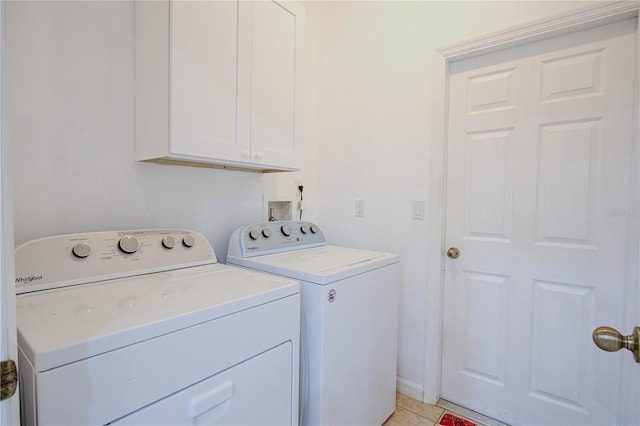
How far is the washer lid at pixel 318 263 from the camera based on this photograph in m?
1.35

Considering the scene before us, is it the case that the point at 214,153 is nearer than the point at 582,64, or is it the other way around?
the point at 214,153

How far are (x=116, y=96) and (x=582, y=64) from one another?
7.04 feet

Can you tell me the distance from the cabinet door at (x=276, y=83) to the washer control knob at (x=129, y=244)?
62 centimetres

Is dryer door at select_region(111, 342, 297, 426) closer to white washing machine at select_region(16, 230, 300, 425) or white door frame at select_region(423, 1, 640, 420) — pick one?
white washing machine at select_region(16, 230, 300, 425)

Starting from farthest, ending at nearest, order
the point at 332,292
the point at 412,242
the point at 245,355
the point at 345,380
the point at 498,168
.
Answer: the point at 412,242 < the point at 498,168 < the point at 345,380 < the point at 332,292 < the point at 245,355

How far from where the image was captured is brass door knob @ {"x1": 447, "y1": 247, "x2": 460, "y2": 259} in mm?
1913

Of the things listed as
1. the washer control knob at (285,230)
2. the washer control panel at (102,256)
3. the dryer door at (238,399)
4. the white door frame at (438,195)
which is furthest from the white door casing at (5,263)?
the white door frame at (438,195)

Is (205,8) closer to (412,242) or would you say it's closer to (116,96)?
(116,96)

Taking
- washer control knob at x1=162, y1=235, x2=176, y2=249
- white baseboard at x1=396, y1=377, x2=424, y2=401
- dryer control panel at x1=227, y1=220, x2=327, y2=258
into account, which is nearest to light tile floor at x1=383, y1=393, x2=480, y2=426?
white baseboard at x1=396, y1=377, x2=424, y2=401

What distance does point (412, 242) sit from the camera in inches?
78.5

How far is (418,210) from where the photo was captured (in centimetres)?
196

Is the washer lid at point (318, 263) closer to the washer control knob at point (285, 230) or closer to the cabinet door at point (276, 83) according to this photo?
the washer control knob at point (285, 230)

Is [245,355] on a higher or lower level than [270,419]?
higher

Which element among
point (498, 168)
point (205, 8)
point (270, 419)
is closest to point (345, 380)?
point (270, 419)
